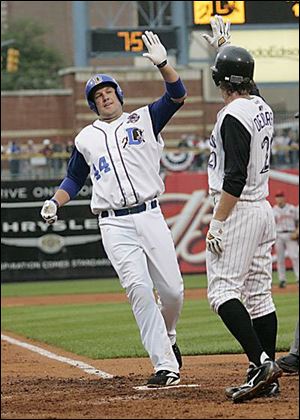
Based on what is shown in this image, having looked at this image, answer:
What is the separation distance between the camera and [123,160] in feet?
25.2

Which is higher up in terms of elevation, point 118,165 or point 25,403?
point 118,165

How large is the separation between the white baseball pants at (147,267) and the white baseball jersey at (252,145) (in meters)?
0.92

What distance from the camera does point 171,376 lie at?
754 cm

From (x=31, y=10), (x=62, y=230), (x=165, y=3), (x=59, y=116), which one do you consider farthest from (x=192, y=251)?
(x=31, y=10)

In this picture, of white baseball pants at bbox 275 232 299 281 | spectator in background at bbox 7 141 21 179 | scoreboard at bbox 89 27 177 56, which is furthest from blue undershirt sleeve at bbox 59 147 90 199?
spectator in background at bbox 7 141 21 179

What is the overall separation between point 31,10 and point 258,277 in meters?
75.3

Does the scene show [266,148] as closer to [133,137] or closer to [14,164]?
[133,137]

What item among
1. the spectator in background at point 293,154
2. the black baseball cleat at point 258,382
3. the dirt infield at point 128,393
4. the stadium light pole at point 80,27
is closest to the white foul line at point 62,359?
the dirt infield at point 128,393

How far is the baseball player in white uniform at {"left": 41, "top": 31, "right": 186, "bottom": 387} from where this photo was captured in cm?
758

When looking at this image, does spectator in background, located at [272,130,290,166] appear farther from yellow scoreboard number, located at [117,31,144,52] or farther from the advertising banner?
Result: yellow scoreboard number, located at [117,31,144,52]

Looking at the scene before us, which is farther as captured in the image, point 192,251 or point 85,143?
point 192,251

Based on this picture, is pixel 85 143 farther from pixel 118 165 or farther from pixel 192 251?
pixel 192 251

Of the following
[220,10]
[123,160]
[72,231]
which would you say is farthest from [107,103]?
[72,231]

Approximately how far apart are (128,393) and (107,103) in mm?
1941
